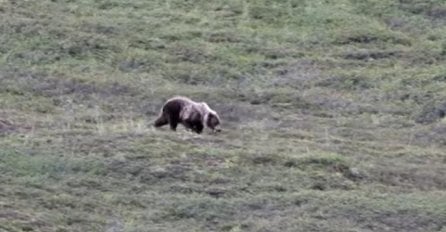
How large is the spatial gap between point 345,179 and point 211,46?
11334 mm

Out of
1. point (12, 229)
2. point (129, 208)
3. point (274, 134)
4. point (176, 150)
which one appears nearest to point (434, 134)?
point (274, 134)

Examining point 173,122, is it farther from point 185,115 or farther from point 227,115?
point 227,115

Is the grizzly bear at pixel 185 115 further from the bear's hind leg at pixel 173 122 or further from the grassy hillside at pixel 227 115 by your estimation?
the grassy hillside at pixel 227 115

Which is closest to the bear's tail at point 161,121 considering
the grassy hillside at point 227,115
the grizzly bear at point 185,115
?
the grizzly bear at point 185,115

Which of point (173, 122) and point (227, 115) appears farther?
point (227, 115)

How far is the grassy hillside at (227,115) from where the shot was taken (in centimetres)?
1327

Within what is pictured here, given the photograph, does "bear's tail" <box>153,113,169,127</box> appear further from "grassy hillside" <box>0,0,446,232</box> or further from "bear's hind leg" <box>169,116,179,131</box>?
"grassy hillside" <box>0,0,446,232</box>

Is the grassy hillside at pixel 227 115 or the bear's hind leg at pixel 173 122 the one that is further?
the bear's hind leg at pixel 173 122

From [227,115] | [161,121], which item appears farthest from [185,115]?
[227,115]

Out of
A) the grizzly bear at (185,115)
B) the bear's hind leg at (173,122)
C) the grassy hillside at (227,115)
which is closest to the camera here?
the grassy hillside at (227,115)

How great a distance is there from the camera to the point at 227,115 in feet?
68.7

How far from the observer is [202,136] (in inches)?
680

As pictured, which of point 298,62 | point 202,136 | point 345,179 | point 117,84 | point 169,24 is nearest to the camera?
point 345,179

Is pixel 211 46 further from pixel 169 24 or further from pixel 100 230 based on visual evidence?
pixel 100 230
